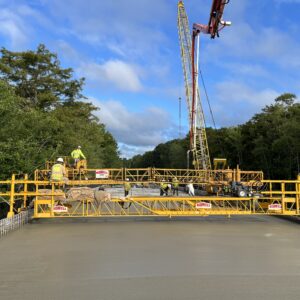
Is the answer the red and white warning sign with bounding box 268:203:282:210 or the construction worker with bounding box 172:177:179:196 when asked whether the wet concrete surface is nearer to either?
the red and white warning sign with bounding box 268:203:282:210

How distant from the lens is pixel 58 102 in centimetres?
5241

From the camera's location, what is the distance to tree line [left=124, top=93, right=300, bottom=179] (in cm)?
5459

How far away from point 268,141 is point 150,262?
5971cm

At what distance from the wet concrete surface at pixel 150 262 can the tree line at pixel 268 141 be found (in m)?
39.9

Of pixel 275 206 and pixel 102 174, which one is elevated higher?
pixel 102 174

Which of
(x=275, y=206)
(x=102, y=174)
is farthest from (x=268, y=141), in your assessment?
(x=275, y=206)

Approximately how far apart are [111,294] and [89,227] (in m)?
8.97

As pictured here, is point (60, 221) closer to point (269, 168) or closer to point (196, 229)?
point (196, 229)

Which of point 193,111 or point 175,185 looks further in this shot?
point 193,111

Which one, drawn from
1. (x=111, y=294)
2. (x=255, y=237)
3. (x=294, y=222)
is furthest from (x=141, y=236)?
(x=294, y=222)

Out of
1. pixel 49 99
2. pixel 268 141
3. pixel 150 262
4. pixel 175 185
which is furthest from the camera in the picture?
pixel 268 141

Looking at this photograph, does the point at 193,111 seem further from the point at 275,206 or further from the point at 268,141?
the point at 275,206

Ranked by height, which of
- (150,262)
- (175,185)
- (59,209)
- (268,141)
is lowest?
(150,262)

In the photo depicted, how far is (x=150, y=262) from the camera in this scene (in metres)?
9.27
